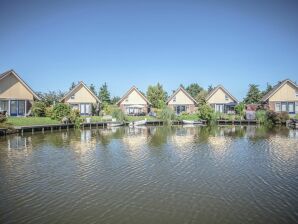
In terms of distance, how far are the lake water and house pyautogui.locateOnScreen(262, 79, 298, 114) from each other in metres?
37.2

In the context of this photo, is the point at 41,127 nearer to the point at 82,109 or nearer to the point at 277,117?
the point at 82,109

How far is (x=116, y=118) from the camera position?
49.6 meters

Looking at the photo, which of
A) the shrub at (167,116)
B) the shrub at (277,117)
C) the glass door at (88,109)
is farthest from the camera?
the glass door at (88,109)

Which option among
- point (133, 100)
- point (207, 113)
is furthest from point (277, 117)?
point (133, 100)

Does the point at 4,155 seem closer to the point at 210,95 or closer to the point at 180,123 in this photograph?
the point at 180,123

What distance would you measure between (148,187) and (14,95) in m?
37.9

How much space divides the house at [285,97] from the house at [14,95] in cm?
4437

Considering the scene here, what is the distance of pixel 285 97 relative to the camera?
53875 millimetres

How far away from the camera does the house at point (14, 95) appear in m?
42.4

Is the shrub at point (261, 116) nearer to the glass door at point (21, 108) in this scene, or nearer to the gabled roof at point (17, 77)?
the gabled roof at point (17, 77)

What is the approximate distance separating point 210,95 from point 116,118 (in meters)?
22.0

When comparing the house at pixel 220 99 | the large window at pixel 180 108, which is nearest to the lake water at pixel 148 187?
the house at pixel 220 99

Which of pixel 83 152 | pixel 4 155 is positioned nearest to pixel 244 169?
pixel 83 152

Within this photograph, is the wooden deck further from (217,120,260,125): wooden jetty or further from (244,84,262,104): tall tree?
(244,84,262,104): tall tree
